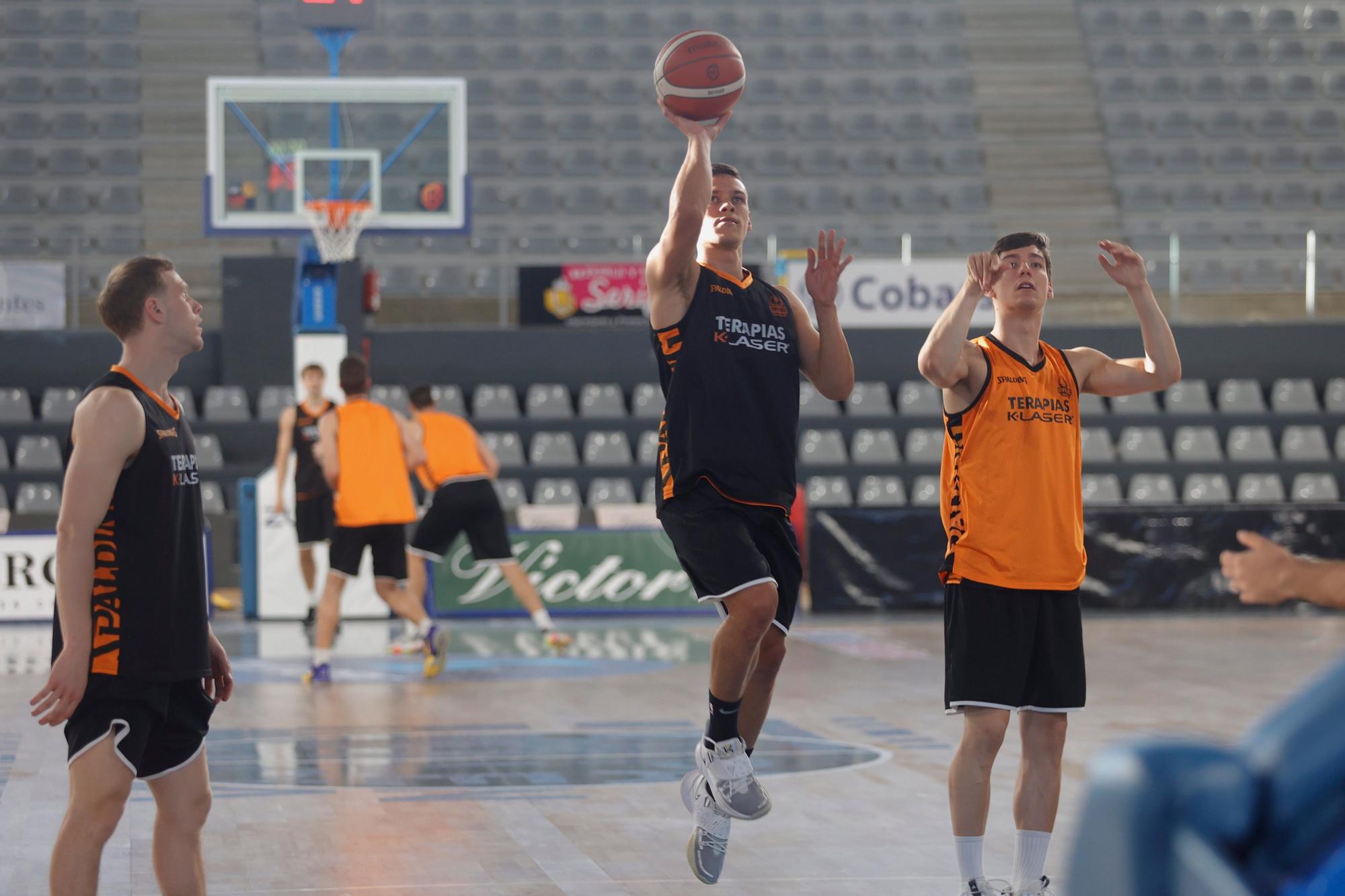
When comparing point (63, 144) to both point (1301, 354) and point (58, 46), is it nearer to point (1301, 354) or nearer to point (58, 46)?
point (58, 46)

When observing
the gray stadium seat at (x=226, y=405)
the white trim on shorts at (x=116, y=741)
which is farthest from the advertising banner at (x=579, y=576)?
the white trim on shorts at (x=116, y=741)

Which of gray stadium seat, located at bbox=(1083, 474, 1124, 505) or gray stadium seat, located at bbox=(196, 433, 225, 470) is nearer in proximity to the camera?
gray stadium seat, located at bbox=(196, 433, 225, 470)

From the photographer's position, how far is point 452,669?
1120cm

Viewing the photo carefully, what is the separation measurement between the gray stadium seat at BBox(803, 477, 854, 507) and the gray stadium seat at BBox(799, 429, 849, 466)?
258 millimetres

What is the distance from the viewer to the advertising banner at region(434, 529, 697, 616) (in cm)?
1462

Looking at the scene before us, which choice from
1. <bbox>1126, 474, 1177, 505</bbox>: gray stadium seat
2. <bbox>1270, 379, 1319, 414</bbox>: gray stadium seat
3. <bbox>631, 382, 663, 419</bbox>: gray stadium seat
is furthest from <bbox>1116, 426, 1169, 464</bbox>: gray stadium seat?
<bbox>631, 382, 663, 419</bbox>: gray stadium seat

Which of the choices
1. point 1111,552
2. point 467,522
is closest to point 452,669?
point 467,522

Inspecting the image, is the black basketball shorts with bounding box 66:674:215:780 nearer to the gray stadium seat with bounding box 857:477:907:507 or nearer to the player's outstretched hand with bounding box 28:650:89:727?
the player's outstretched hand with bounding box 28:650:89:727

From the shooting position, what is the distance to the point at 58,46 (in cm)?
2405

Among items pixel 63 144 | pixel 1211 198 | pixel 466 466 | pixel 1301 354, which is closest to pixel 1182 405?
pixel 1301 354

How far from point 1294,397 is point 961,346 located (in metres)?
15.4

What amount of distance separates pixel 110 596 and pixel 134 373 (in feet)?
1.86

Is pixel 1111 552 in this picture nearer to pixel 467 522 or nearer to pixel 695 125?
pixel 467 522

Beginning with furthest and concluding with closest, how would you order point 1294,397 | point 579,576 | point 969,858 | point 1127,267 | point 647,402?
point 1294,397
point 647,402
point 579,576
point 1127,267
point 969,858
